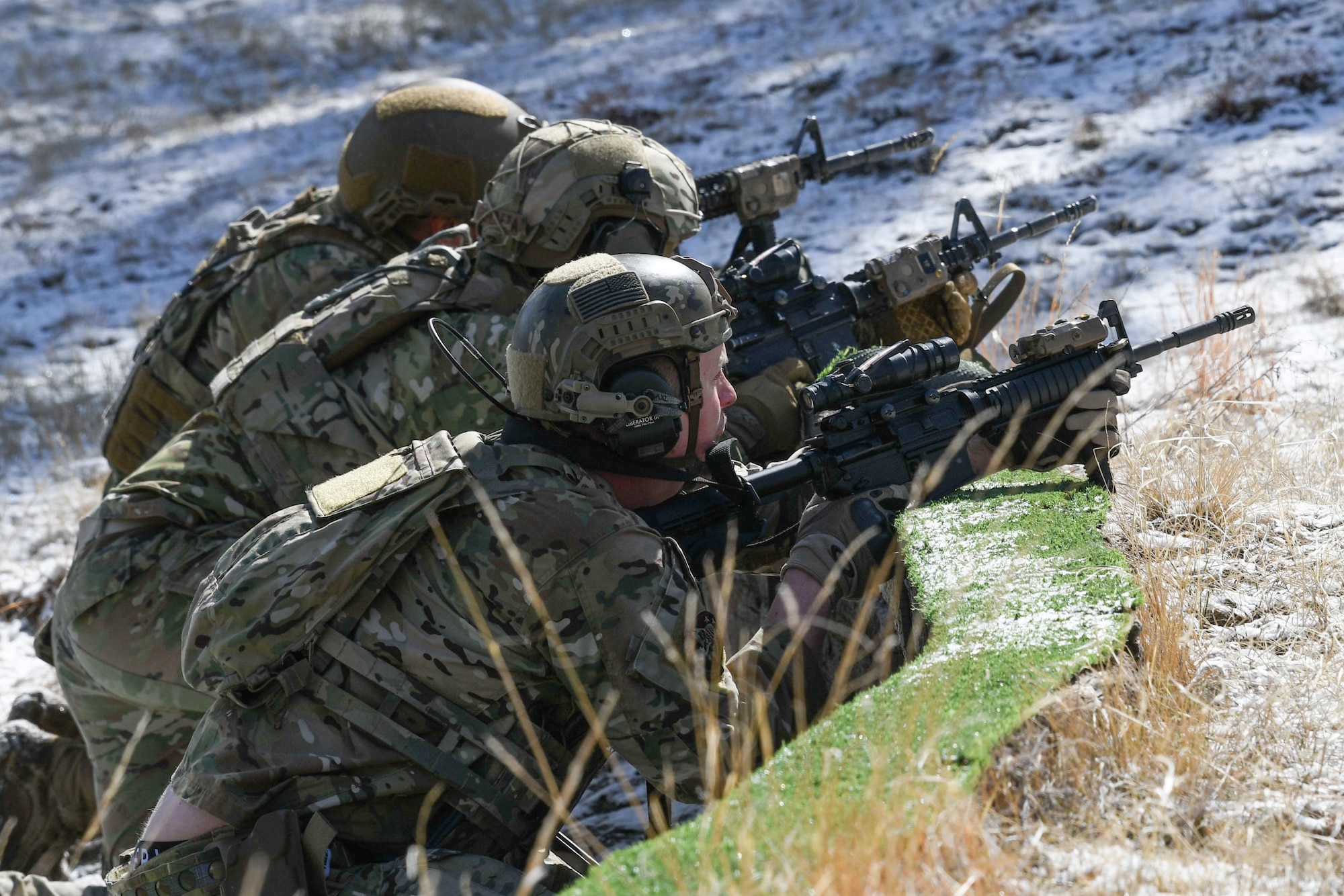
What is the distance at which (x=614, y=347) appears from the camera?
2.88 m

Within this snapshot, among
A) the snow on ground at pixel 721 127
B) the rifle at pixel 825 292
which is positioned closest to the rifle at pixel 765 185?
the rifle at pixel 825 292

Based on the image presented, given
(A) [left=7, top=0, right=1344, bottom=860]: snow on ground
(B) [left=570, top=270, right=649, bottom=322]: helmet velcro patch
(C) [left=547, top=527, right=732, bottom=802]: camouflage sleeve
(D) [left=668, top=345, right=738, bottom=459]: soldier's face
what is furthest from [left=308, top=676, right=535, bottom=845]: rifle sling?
(A) [left=7, top=0, right=1344, bottom=860]: snow on ground

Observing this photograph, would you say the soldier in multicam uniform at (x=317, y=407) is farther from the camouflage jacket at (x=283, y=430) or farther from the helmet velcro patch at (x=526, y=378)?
the helmet velcro patch at (x=526, y=378)

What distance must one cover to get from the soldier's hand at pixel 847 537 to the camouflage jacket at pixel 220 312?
2.71 meters

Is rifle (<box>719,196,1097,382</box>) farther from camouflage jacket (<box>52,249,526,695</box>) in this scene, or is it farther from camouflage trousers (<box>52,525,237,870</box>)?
camouflage trousers (<box>52,525,237,870</box>)

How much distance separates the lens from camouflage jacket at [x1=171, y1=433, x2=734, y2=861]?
2770 mm

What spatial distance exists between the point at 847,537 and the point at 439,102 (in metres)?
2.88

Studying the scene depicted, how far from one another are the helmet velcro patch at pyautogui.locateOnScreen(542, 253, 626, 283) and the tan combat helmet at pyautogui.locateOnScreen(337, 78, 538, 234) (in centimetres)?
227

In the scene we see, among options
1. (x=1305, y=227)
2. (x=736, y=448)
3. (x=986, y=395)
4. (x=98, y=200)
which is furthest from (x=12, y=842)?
(x=98, y=200)

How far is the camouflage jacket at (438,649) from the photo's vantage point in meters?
2.77

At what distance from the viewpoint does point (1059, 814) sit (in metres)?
2.34

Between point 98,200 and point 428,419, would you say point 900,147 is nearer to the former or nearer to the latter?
point 428,419

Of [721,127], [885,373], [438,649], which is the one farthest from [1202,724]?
[721,127]

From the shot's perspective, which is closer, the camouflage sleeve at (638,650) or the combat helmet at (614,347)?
the camouflage sleeve at (638,650)
